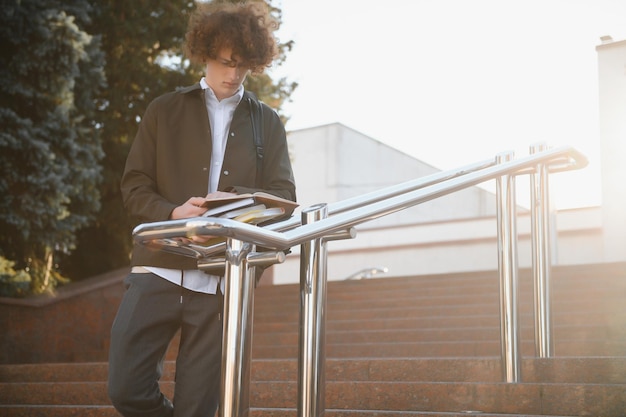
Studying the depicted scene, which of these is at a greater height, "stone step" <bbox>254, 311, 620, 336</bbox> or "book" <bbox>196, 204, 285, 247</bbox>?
"book" <bbox>196, 204, 285, 247</bbox>

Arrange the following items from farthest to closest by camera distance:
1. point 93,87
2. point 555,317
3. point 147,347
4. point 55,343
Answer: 1. point 93,87
2. point 55,343
3. point 555,317
4. point 147,347

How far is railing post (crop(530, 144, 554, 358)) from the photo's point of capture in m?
3.81

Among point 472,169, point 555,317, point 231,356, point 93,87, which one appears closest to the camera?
point 231,356

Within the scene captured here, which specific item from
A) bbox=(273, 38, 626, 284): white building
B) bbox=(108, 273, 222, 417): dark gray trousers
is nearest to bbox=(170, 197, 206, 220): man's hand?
bbox=(108, 273, 222, 417): dark gray trousers

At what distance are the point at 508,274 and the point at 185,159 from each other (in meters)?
1.68

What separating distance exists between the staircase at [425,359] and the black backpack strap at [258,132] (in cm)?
117

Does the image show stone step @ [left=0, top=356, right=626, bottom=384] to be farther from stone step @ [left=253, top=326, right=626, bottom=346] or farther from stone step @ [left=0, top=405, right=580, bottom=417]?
stone step @ [left=253, top=326, right=626, bottom=346]

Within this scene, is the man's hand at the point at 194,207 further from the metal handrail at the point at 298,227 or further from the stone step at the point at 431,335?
the stone step at the point at 431,335

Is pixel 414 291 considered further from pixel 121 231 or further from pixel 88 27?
pixel 88 27

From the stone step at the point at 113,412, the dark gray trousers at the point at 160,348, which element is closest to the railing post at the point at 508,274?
the stone step at the point at 113,412

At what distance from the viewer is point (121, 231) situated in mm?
8680

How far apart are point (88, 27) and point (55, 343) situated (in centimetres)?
344

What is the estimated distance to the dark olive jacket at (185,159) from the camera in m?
2.65

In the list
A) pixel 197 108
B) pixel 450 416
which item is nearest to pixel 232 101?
pixel 197 108
